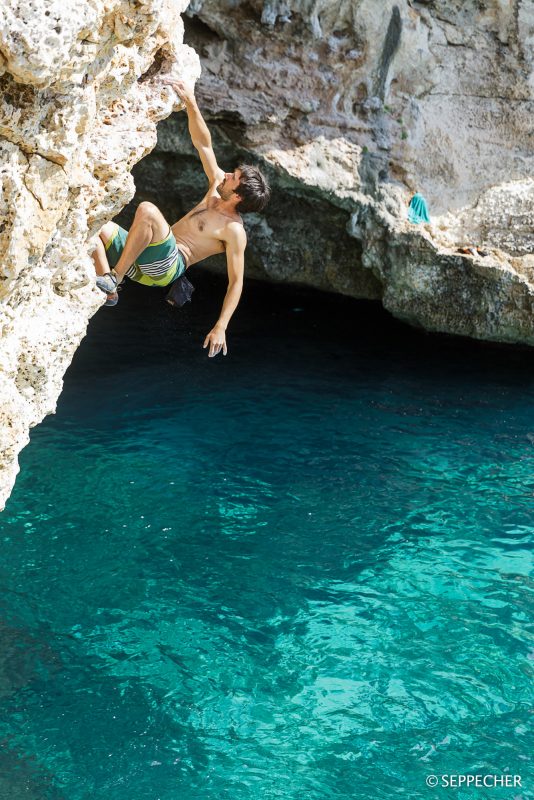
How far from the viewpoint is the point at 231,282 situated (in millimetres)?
7227

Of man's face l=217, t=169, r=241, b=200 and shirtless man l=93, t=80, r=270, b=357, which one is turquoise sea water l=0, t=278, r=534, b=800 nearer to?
shirtless man l=93, t=80, r=270, b=357

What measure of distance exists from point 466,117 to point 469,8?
4.75ft

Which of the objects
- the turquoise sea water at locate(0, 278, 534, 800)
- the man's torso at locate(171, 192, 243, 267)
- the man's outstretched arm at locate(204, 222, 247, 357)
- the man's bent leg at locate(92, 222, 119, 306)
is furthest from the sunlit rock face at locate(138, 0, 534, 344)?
the man's bent leg at locate(92, 222, 119, 306)

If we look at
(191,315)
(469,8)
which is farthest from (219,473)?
(469,8)

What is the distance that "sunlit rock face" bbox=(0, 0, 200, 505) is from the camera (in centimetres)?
414

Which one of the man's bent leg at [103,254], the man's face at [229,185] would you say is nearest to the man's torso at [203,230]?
the man's face at [229,185]

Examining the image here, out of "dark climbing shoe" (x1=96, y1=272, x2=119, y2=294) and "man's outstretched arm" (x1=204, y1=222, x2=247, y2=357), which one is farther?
"man's outstretched arm" (x1=204, y1=222, x2=247, y2=357)

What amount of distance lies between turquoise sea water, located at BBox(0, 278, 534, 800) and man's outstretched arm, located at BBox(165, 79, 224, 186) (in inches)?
129

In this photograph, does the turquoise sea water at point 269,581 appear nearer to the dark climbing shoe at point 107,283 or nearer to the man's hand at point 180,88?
the dark climbing shoe at point 107,283

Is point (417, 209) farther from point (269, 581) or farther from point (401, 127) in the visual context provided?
point (269, 581)

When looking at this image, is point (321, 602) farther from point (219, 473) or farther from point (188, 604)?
point (219, 473)

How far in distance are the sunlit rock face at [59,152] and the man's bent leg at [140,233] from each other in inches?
20.9

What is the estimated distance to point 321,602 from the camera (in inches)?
289

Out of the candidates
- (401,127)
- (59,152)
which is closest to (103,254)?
(59,152)
